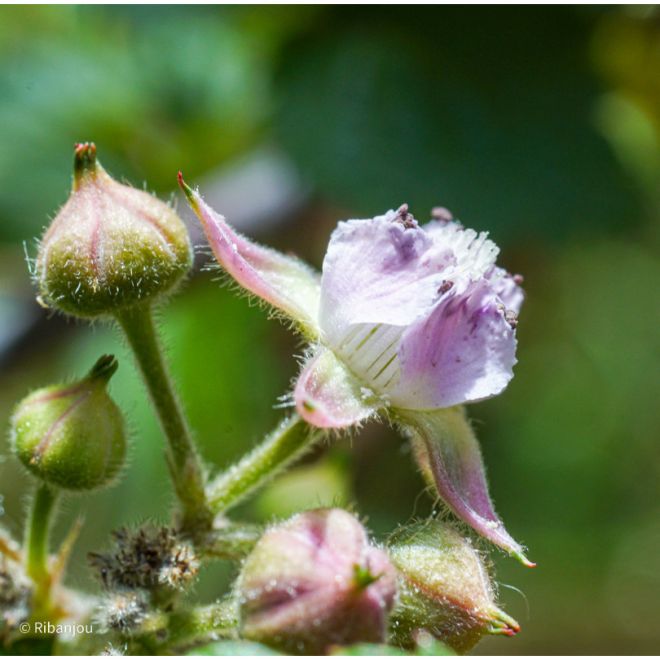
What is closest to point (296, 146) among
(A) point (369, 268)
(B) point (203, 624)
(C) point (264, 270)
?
(C) point (264, 270)

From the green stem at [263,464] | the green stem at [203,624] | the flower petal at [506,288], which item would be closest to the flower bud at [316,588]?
the green stem at [203,624]

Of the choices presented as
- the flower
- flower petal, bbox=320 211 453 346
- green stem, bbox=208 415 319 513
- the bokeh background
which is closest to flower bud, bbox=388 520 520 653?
the flower

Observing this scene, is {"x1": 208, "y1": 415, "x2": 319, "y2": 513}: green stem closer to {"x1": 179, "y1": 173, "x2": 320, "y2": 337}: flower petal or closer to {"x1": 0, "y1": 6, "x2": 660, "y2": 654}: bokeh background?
{"x1": 179, "y1": 173, "x2": 320, "y2": 337}: flower petal

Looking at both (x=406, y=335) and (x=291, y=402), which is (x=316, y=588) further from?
(x=406, y=335)

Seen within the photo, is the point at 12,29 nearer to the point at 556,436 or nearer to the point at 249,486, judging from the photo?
the point at 249,486

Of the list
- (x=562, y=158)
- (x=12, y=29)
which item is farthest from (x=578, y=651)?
(x=12, y=29)
